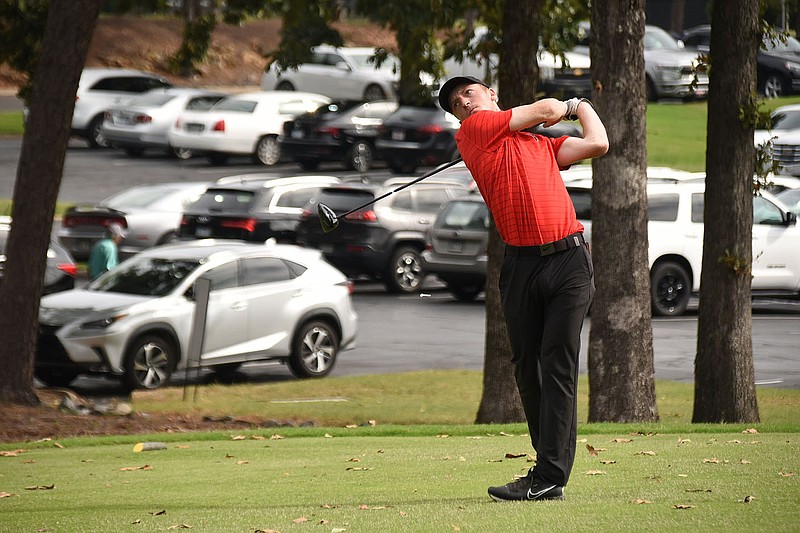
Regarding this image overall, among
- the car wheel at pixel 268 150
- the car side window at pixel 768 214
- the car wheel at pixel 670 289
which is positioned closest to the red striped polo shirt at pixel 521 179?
the car wheel at pixel 670 289

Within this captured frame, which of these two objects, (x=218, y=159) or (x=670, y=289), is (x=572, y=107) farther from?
Result: (x=218, y=159)

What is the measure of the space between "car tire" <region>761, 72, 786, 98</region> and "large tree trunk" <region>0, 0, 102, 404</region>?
3075 cm

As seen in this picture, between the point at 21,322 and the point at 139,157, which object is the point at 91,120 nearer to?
the point at 139,157

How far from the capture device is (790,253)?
21.4m

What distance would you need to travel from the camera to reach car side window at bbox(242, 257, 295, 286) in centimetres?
1692

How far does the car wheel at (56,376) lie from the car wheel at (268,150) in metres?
19.6

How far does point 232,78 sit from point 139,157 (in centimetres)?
1637

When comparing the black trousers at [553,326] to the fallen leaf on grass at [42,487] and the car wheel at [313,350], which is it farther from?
the car wheel at [313,350]

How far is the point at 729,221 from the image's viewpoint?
439 inches

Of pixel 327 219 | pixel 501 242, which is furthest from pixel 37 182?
pixel 327 219

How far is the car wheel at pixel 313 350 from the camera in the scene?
1695 cm

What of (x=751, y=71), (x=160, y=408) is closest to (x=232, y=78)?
(x=160, y=408)

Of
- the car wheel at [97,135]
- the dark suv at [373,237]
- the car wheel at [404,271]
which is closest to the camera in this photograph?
the dark suv at [373,237]

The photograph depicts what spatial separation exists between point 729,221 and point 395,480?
5132mm
